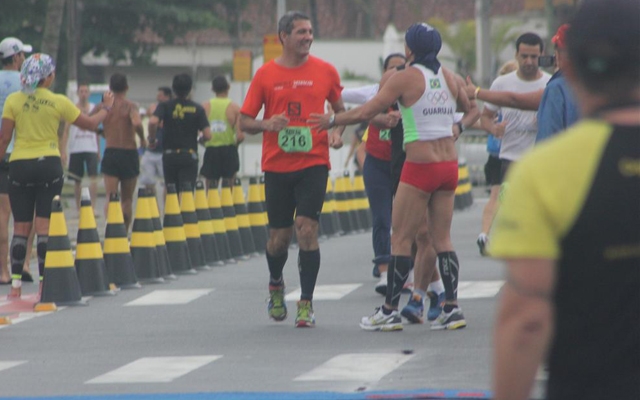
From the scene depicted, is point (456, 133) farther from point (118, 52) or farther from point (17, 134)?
point (118, 52)

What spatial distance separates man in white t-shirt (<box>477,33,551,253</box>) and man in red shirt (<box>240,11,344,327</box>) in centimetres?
243

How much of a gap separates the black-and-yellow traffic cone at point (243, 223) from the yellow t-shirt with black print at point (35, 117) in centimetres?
553

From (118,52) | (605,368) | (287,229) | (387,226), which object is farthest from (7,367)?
(118,52)

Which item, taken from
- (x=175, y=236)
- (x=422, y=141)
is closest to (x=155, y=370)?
(x=422, y=141)

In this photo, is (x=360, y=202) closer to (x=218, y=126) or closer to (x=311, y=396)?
(x=218, y=126)

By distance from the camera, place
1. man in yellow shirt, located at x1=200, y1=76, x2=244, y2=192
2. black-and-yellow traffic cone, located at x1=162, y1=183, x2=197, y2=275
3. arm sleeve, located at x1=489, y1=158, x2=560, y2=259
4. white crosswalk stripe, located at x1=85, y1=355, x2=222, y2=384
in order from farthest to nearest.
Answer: man in yellow shirt, located at x1=200, y1=76, x2=244, y2=192, black-and-yellow traffic cone, located at x1=162, y1=183, x2=197, y2=275, white crosswalk stripe, located at x1=85, y1=355, x2=222, y2=384, arm sleeve, located at x1=489, y1=158, x2=560, y2=259

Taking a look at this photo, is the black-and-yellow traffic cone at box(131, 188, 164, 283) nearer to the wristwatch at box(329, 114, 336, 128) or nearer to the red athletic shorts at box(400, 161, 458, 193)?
the wristwatch at box(329, 114, 336, 128)

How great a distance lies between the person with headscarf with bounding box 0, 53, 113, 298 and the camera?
12273 mm

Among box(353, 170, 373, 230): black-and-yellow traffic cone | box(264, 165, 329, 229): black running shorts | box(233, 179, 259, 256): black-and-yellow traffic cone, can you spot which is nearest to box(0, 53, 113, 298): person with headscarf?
box(264, 165, 329, 229): black running shorts

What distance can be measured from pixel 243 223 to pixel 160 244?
10.4 feet

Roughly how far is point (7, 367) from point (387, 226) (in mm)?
4806

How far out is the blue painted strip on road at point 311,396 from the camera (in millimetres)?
6910

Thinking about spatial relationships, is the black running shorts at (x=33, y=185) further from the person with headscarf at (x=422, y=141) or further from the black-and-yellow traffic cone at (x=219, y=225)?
the black-and-yellow traffic cone at (x=219, y=225)

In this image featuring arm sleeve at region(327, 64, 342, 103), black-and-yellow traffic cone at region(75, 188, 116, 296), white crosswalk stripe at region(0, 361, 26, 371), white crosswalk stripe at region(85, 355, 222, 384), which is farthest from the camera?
black-and-yellow traffic cone at region(75, 188, 116, 296)
